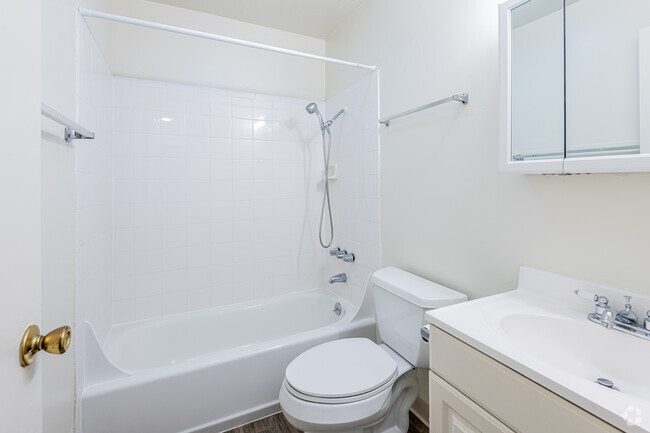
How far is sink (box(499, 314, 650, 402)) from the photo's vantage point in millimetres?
733

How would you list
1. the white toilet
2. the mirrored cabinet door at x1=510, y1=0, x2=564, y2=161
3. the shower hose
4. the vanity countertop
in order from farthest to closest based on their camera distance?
the shower hose, the white toilet, the mirrored cabinet door at x1=510, y1=0, x2=564, y2=161, the vanity countertop

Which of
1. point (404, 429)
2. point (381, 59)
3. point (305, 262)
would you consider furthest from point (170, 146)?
point (404, 429)

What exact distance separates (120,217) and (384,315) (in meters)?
1.71

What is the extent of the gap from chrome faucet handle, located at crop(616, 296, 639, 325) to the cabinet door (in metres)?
0.44

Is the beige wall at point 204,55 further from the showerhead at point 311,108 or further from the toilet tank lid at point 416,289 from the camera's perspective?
the toilet tank lid at point 416,289

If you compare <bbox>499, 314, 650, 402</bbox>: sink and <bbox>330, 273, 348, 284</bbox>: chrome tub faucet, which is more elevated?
Result: <bbox>499, 314, 650, 402</bbox>: sink

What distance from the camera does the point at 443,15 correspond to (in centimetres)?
140

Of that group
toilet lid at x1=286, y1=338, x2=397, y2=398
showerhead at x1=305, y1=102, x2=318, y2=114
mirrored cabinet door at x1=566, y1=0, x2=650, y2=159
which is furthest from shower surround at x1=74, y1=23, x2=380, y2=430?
mirrored cabinet door at x1=566, y1=0, x2=650, y2=159

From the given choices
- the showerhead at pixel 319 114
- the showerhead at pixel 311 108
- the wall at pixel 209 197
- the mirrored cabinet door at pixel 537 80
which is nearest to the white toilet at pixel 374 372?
the mirrored cabinet door at pixel 537 80

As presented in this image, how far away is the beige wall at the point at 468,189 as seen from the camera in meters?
0.90

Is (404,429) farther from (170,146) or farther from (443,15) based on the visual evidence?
(170,146)

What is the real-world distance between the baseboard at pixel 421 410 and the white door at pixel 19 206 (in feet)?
5.15

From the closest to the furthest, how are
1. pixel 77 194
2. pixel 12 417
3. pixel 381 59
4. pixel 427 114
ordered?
pixel 12 417
pixel 77 194
pixel 427 114
pixel 381 59

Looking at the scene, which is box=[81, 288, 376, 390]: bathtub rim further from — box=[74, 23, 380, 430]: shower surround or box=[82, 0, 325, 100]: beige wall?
box=[82, 0, 325, 100]: beige wall
